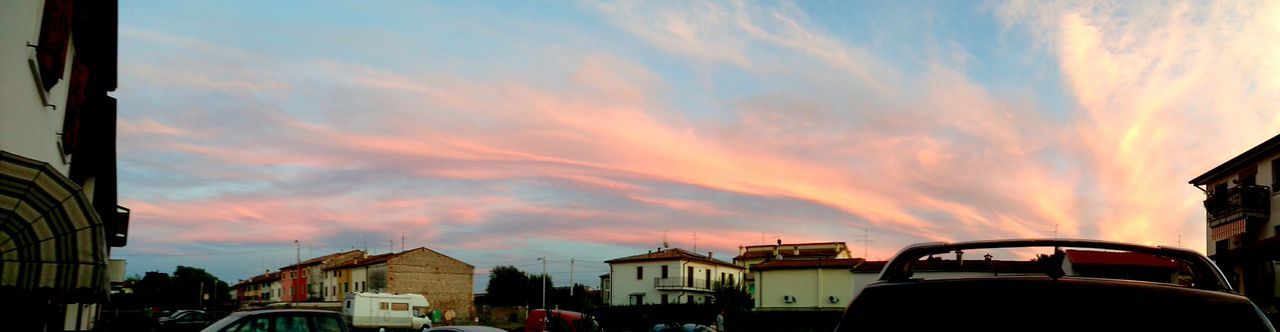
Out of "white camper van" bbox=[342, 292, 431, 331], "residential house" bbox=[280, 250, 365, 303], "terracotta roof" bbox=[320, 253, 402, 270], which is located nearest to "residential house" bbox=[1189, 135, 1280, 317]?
"white camper van" bbox=[342, 292, 431, 331]

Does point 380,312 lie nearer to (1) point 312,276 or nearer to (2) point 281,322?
(2) point 281,322

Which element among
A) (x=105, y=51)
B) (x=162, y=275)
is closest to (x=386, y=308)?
(x=162, y=275)

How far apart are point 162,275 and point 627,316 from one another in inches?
830

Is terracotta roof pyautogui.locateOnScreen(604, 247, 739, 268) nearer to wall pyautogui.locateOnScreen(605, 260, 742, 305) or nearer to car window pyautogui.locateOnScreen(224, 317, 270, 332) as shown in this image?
wall pyautogui.locateOnScreen(605, 260, 742, 305)

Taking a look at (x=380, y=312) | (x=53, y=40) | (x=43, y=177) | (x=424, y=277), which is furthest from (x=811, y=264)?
(x=43, y=177)

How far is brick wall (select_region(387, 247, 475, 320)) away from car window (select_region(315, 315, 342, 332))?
232ft

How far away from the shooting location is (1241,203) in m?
34.1

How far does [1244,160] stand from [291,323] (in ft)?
113

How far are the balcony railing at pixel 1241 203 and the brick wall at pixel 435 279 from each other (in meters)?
63.5

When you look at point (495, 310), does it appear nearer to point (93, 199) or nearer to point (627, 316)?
point (627, 316)

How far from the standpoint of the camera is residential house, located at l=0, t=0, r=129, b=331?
245 inches

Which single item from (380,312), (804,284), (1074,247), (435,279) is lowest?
(380,312)

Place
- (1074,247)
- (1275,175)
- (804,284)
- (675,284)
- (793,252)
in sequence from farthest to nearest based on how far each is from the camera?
(793,252)
(675,284)
(804,284)
(1275,175)
(1074,247)

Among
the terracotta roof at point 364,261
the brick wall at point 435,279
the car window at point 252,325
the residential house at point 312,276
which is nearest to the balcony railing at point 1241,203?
the car window at point 252,325
